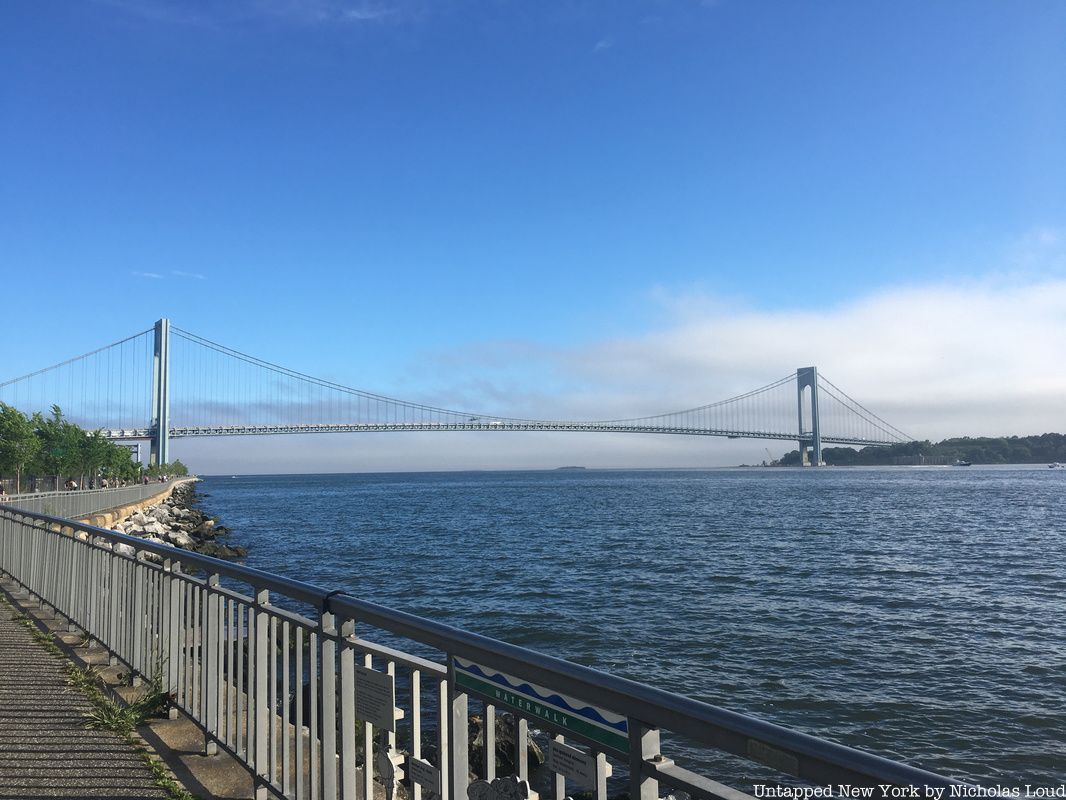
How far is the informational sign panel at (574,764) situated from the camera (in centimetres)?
188

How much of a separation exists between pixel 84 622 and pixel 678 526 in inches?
1265

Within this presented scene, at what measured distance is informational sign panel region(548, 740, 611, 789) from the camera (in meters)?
1.88

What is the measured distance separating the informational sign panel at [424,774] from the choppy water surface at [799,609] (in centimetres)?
725

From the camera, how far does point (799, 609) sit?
15.5 meters

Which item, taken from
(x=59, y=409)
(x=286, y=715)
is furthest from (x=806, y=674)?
(x=59, y=409)

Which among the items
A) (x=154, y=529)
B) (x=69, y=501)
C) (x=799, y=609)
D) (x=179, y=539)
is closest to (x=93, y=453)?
(x=179, y=539)

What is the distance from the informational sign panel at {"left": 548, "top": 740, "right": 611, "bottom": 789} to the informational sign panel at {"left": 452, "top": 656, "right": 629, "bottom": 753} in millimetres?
81

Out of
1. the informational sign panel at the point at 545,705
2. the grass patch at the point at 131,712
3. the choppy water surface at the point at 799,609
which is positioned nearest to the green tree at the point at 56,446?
the choppy water surface at the point at 799,609

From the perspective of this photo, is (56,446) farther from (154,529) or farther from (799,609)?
(799,609)

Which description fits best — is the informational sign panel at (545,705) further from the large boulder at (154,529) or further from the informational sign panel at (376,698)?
the large boulder at (154,529)

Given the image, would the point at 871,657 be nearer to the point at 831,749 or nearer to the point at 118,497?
the point at 831,749

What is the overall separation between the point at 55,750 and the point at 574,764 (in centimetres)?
342

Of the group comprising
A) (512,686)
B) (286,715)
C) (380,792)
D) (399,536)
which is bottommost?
(399,536)

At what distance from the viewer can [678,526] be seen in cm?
3622
